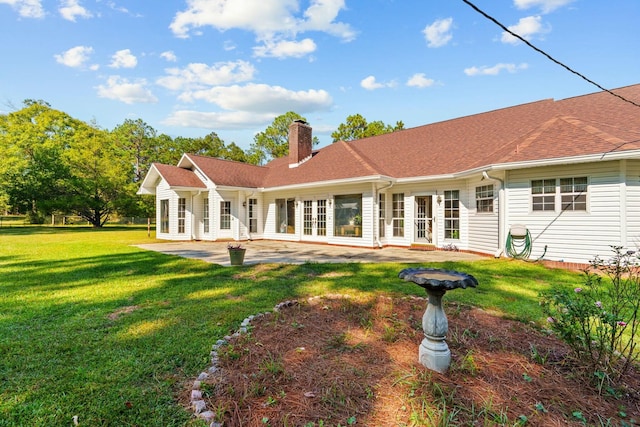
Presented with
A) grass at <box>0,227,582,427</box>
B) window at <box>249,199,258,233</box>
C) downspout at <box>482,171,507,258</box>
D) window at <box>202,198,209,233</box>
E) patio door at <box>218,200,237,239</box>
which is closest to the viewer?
grass at <box>0,227,582,427</box>

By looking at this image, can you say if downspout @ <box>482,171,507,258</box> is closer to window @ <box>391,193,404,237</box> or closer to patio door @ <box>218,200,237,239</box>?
window @ <box>391,193,404,237</box>

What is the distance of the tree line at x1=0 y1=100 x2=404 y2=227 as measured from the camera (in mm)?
24062

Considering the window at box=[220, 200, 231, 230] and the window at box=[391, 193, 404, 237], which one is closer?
the window at box=[391, 193, 404, 237]

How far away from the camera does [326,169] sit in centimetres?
1426

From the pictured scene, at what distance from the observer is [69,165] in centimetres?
2556

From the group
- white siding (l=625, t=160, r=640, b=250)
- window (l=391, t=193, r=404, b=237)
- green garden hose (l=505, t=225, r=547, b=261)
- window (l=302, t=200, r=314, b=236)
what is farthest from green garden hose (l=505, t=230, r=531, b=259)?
window (l=302, t=200, r=314, b=236)

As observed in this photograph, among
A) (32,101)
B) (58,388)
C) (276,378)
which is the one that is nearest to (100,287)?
(58,388)

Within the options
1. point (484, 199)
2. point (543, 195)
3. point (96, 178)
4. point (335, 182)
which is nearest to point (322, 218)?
point (335, 182)

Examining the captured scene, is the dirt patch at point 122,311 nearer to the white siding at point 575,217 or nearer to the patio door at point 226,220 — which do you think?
the white siding at point 575,217

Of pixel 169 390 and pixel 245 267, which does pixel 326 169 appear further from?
pixel 169 390

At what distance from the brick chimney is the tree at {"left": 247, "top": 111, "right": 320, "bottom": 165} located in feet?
67.3

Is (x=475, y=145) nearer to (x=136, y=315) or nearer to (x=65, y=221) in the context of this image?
(x=136, y=315)

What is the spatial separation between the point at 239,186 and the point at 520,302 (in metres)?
13.1

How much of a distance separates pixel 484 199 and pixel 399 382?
9.33 metres
